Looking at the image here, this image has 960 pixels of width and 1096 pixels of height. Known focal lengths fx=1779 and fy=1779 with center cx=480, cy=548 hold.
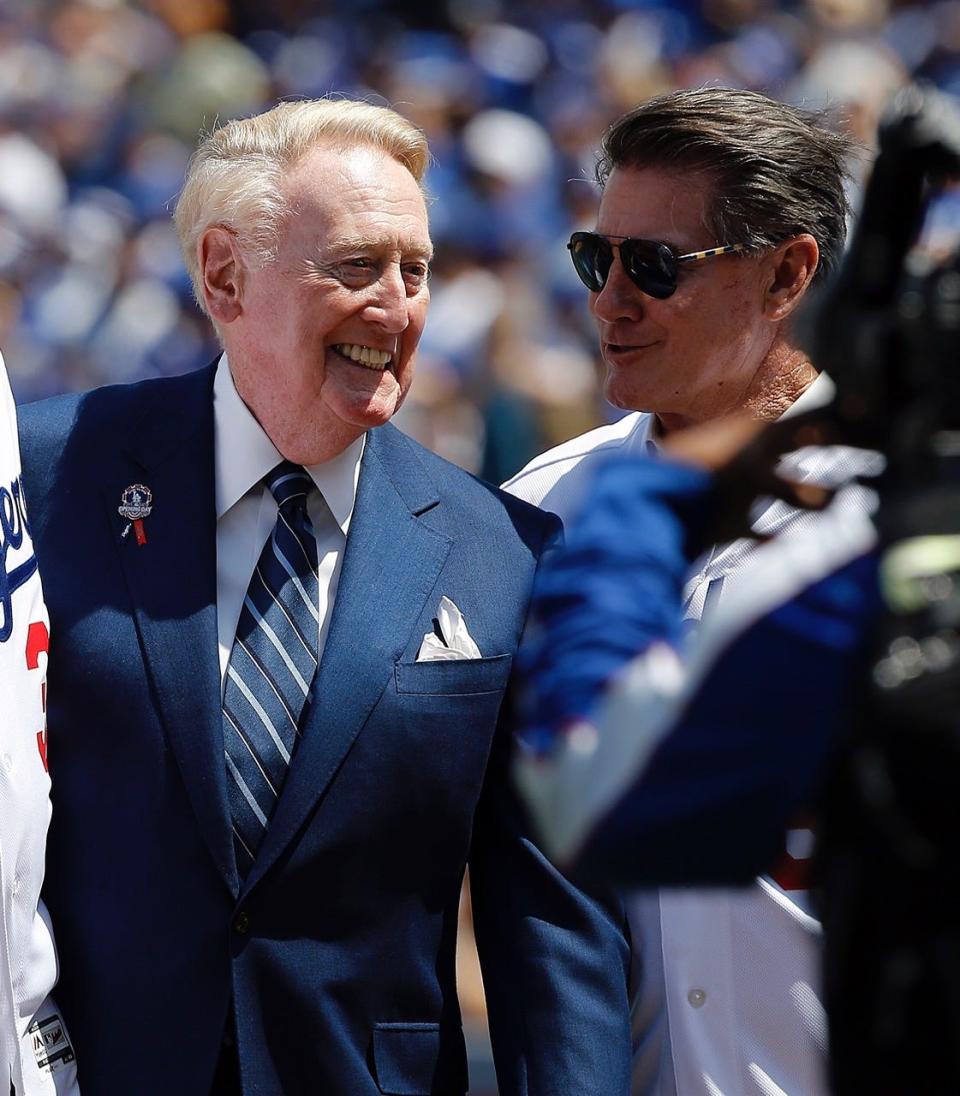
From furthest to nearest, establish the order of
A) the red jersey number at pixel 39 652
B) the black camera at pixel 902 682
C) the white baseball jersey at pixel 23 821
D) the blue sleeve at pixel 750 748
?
A: the red jersey number at pixel 39 652
the white baseball jersey at pixel 23 821
the blue sleeve at pixel 750 748
the black camera at pixel 902 682

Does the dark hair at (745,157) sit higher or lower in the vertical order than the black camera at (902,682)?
higher

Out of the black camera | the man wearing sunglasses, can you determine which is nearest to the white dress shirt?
the man wearing sunglasses

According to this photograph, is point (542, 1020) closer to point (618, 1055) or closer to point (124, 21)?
point (618, 1055)

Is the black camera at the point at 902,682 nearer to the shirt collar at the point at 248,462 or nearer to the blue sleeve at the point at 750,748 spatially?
the blue sleeve at the point at 750,748

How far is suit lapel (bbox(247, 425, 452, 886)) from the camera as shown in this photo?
2.88 metres

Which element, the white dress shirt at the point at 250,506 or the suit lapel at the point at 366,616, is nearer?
the suit lapel at the point at 366,616

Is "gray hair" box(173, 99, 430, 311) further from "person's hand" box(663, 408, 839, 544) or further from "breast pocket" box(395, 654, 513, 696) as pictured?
"person's hand" box(663, 408, 839, 544)

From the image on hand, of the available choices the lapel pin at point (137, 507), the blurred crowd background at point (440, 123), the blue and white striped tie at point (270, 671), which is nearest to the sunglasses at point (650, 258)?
the blue and white striped tie at point (270, 671)

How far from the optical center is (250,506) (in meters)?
3.10

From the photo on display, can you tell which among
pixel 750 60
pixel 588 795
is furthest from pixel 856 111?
pixel 588 795

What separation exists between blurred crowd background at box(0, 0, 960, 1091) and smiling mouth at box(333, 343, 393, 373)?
4.11m

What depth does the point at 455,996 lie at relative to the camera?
311 centimetres

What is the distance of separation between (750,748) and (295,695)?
139cm

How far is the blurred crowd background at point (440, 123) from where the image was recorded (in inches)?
308
